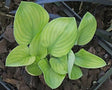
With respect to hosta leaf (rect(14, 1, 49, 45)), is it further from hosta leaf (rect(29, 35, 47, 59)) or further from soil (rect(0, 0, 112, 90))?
soil (rect(0, 0, 112, 90))

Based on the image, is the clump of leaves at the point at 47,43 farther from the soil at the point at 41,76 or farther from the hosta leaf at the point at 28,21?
the soil at the point at 41,76

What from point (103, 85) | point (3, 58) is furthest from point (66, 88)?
point (3, 58)

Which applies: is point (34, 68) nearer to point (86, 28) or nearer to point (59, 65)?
point (59, 65)

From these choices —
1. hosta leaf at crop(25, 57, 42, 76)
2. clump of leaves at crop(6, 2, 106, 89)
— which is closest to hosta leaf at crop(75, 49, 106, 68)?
clump of leaves at crop(6, 2, 106, 89)

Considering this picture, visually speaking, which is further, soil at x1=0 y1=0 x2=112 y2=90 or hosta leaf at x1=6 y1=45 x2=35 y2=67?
soil at x1=0 y1=0 x2=112 y2=90

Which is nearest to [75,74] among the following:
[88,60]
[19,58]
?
[88,60]
